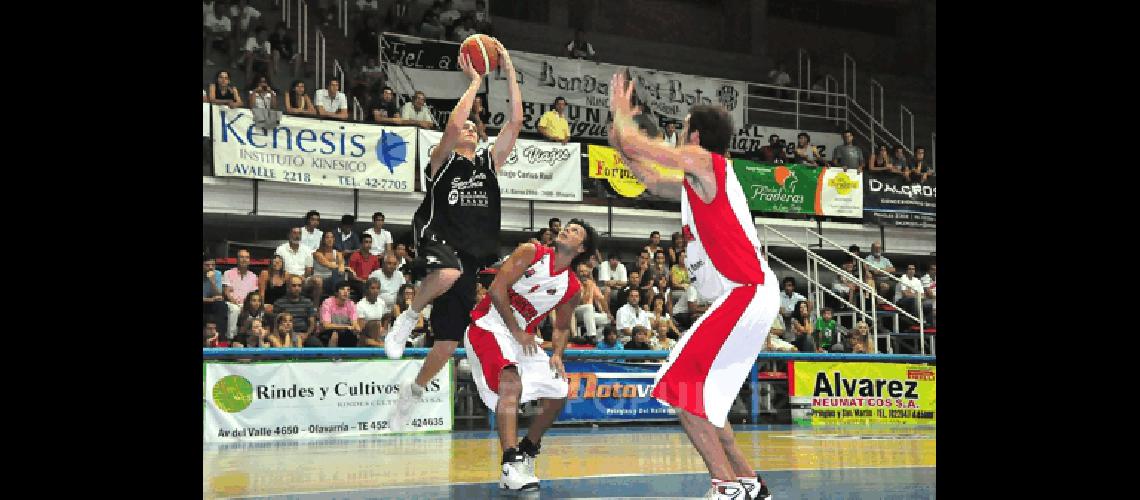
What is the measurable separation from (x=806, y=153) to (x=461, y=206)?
1500cm

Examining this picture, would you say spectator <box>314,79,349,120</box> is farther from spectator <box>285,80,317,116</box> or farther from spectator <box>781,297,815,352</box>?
spectator <box>781,297,815,352</box>

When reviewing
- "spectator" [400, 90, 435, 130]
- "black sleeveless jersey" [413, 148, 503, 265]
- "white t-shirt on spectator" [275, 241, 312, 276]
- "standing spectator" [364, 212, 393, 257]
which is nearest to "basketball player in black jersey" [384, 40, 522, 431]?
"black sleeveless jersey" [413, 148, 503, 265]

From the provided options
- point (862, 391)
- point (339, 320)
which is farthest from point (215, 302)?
point (862, 391)

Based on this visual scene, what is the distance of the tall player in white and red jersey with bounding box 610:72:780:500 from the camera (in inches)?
215

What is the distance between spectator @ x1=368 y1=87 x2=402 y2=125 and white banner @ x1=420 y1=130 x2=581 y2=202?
1598mm

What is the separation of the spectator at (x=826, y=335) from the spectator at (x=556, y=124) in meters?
5.05

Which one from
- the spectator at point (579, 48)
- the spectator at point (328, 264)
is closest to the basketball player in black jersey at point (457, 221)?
the spectator at point (328, 264)

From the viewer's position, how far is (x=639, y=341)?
49.8 feet

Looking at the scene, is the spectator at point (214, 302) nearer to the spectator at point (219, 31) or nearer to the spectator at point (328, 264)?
the spectator at point (328, 264)
